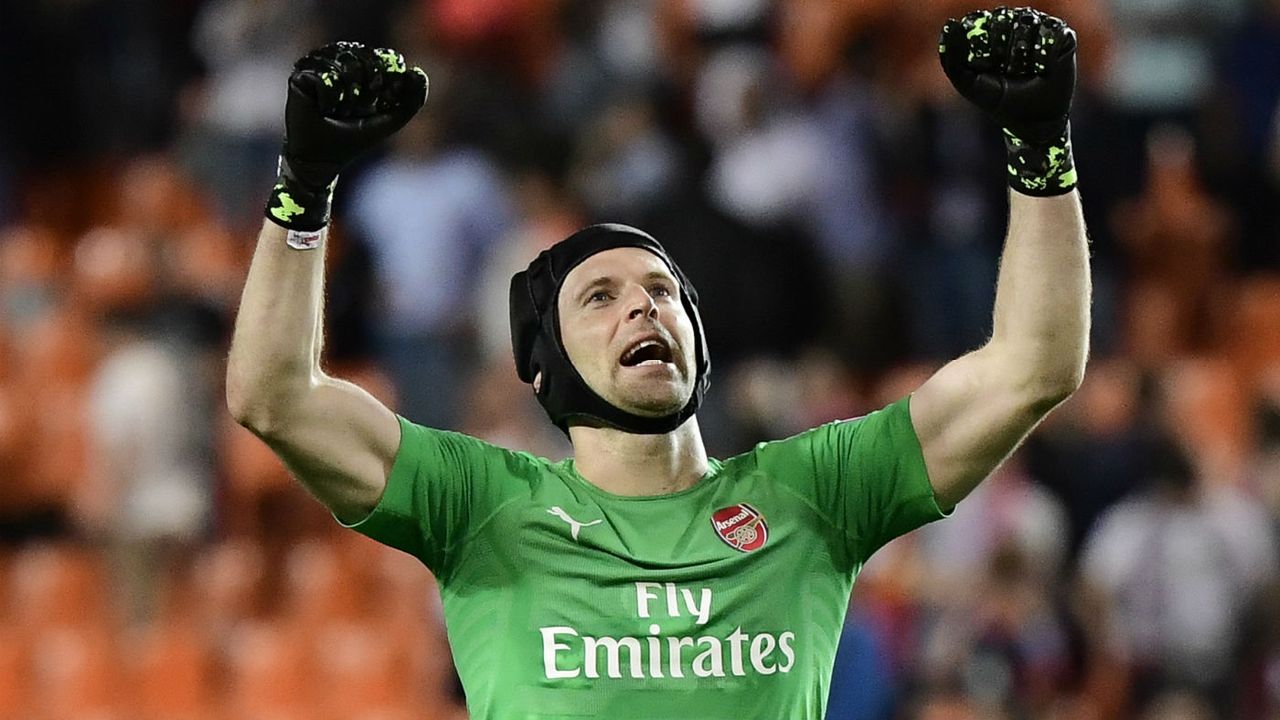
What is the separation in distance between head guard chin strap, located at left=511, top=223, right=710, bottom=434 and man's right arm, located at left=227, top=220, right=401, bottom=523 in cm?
49

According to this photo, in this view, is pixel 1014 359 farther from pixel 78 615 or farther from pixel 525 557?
pixel 78 615

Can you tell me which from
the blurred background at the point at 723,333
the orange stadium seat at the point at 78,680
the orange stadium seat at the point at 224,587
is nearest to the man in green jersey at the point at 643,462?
the blurred background at the point at 723,333

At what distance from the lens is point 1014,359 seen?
12.9 ft

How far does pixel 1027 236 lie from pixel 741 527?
770 mm

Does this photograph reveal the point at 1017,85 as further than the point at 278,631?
No

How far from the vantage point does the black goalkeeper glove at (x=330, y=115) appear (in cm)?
378

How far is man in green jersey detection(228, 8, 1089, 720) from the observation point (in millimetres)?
3840

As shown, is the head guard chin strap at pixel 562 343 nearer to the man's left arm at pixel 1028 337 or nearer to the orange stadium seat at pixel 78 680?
the man's left arm at pixel 1028 337

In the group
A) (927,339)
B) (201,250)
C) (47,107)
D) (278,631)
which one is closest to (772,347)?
(927,339)

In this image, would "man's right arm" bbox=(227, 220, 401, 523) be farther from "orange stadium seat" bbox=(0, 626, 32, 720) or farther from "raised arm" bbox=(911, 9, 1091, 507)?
"orange stadium seat" bbox=(0, 626, 32, 720)

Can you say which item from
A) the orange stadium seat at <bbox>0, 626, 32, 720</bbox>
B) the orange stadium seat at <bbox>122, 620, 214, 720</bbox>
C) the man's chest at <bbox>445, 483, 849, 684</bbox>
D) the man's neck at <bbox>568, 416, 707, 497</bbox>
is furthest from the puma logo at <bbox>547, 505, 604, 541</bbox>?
the orange stadium seat at <bbox>0, 626, 32, 720</bbox>

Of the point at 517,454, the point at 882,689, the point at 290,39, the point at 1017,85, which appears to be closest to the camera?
the point at 1017,85

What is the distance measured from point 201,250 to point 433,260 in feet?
4.69

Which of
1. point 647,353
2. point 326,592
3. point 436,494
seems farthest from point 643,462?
point 326,592
